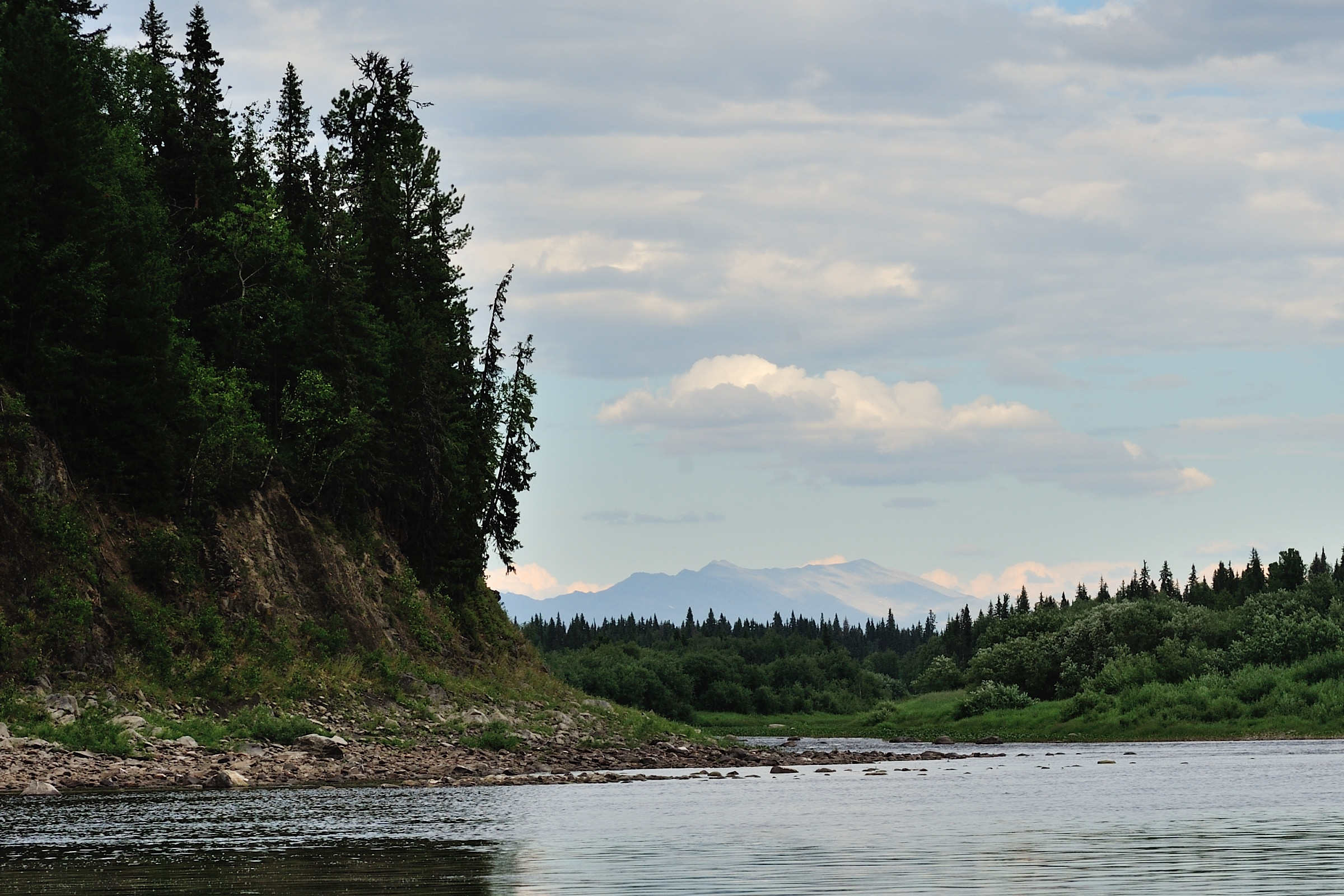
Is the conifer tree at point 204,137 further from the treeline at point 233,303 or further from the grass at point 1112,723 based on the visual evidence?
the grass at point 1112,723

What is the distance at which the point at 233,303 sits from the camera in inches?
2776

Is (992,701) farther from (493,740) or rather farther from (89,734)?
(89,734)

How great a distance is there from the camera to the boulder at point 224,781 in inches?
1799

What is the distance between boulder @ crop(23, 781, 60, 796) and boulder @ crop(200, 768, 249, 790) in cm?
567

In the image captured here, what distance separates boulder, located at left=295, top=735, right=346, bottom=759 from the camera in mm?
54031

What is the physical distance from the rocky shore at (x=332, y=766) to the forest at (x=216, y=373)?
18.9 feet

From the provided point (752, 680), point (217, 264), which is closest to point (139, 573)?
point (217, 264)

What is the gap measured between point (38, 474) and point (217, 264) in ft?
66.9

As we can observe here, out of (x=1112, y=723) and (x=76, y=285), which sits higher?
(x=76, y=285)

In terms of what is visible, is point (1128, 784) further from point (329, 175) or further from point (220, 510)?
point (329, 175)

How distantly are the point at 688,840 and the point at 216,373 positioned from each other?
1794 inches

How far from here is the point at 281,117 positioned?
298 feet

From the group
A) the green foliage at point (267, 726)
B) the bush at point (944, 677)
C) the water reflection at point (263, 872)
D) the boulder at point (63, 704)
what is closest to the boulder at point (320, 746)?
the green foliage at point (267, 726)

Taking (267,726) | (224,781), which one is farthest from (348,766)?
(224,781)
